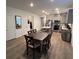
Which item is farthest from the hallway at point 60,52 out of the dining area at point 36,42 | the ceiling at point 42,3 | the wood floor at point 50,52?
the ceiling at point 42,3

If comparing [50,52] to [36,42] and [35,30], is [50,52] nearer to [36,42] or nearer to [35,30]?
[36,42]

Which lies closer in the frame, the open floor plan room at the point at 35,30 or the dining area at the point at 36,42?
the dining area at the point at 36,42

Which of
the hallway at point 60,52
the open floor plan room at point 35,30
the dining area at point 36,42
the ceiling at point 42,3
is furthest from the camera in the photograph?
the ceiling at point 42,3

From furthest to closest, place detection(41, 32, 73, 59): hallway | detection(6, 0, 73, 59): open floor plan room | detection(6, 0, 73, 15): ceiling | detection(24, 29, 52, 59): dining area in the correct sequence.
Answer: detection(6, 0, 73, 15): ceiling
detection(6, 0, 73, 59): open floor plan room
detection(41, 32, 73, 59): hallway
detection(24, 29, 52, 59): dining area

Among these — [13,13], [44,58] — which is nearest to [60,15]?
[13,13]

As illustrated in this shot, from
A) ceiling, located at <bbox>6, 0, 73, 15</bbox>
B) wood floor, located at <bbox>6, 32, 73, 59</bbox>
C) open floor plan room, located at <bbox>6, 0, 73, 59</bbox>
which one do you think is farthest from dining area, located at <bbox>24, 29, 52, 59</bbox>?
ceiling, located at <bbox>6, 0, 73, 15</bbox>

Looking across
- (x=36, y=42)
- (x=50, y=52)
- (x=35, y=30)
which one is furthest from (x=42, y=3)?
(x=50, y=52)

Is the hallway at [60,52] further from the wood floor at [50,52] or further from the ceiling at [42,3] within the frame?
the ceiling at [42,3]

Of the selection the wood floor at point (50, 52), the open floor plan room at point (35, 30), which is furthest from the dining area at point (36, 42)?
the wood floor at point (50, 52)

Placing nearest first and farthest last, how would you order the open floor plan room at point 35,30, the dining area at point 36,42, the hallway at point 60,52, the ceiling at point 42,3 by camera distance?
the dining area at point 36,42
the hallway at point 60,52
the open floor plan room at point 35,30
the ceiling at point 42,3

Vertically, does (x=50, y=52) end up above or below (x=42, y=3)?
below

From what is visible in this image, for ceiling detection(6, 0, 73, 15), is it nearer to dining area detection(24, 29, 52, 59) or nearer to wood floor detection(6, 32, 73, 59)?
dining area detection(24, 29, 52, 59)

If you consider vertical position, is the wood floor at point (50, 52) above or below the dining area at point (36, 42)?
below

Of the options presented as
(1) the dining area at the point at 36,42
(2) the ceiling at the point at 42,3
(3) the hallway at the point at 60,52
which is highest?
(2) the ceiling at the point at 42,3
